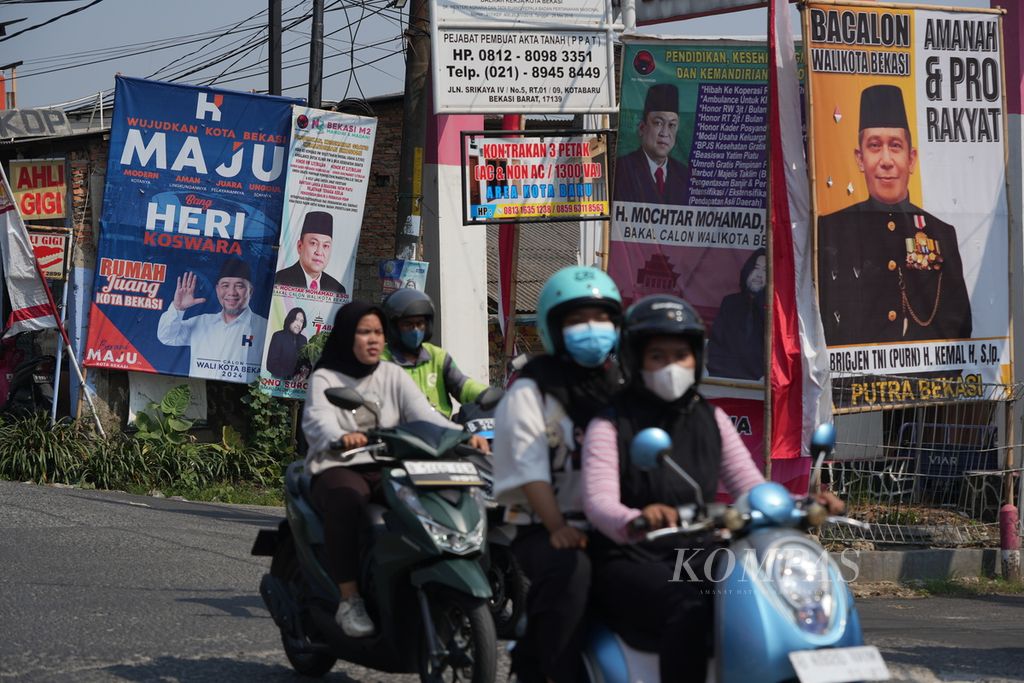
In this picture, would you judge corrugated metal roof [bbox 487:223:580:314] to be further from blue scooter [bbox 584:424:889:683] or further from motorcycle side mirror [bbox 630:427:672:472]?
motorcycle side mirror [bbox 630:427:672:472]

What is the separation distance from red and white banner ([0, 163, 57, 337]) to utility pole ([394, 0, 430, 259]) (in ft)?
13.3

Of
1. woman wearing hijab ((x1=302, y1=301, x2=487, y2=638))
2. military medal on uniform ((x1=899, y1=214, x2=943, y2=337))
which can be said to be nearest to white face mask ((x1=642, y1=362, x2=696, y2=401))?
woman wearing hijab ((x1=302, y1=301, x2=487, y2=638))

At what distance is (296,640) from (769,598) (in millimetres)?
3058

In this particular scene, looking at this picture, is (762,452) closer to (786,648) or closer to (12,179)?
(786,648)

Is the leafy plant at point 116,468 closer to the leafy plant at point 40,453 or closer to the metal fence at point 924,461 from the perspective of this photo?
the leafy plant at point 40,453

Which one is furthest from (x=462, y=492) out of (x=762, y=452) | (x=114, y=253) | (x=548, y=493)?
(x=114, y=253)

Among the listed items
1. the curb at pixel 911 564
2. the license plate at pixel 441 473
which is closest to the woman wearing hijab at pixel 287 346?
the curb at pixel 911 564

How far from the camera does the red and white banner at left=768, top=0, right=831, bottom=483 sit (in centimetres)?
1033

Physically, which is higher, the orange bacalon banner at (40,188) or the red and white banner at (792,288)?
the orange bacalon banner at (40,188)

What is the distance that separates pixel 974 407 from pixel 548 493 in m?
8.42

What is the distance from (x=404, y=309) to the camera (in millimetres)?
7262

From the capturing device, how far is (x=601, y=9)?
13133 millimetres

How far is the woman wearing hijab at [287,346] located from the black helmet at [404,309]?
875cm

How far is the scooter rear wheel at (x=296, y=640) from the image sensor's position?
614cm
